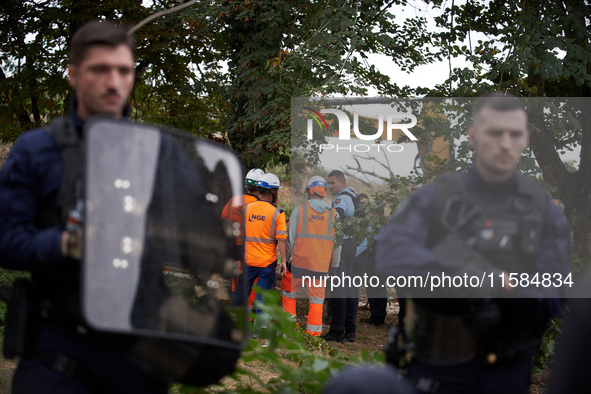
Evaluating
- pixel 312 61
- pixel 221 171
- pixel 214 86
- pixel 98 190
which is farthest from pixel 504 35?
pixel 98 190

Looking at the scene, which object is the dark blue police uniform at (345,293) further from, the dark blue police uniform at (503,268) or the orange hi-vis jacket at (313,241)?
the dark blue police uniform at (503,268)

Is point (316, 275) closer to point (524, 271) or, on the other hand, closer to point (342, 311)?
point (342, 311)

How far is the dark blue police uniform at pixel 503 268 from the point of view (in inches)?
81.8

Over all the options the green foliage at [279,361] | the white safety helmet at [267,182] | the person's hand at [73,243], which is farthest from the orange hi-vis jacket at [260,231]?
the person's hand at [73,243]

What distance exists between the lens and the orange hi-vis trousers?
26.5ft

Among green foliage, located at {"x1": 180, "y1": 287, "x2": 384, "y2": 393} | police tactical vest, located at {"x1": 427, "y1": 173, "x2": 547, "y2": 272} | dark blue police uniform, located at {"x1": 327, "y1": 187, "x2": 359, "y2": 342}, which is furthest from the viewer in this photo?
dark blue police uniform, located at {"x1": 327, "y1": 187, "x2": 359, "y2": 342}

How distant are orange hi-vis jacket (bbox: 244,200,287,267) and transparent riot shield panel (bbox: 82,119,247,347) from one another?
5.81 metres

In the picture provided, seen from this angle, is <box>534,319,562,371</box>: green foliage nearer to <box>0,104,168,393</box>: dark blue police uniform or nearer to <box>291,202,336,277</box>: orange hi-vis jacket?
<box>291,202,336,277</box>: orange hi-vis jacket

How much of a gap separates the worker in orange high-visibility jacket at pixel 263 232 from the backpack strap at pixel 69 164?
6125mm

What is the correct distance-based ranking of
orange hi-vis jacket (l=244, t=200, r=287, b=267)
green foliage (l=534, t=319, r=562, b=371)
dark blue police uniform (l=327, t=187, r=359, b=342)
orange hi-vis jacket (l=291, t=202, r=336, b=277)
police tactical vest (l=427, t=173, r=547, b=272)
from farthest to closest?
orange hi-vis jacket (l=244, t=200, r=287, b=267)
orange hi-vis jacket (l=291, t=202, r=336, b=277)
dark blue police uniform (l=327, t=187, r=359, b=342)
green foliage (l=534, t=319, r=562, b=371)
police tactical vest (l=427, t=173, r=547, b=272)

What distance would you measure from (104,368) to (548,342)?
492cm

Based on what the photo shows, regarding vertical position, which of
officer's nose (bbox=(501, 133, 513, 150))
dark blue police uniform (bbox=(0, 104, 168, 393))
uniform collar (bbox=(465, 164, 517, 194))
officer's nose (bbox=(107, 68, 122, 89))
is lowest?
dark blue police uniform (bbox=(0, 104, 168, 393))

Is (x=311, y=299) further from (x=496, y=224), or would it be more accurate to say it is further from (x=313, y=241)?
(x=496, y=224)

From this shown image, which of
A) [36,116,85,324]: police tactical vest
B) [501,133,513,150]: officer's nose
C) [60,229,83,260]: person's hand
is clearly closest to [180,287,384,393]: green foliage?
[36,116,85,324]: police tactical vest
